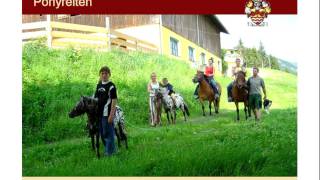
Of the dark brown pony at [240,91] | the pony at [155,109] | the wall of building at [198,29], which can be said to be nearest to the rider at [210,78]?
the wall of building at [198,29]

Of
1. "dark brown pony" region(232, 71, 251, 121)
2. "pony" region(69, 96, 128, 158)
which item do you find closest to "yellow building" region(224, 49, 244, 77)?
"dark brown pony" region(232, 71, 251, 121)

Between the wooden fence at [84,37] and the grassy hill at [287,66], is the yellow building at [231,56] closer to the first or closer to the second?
the grassy hill at [287,66]

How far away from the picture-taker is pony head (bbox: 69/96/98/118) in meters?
15.6

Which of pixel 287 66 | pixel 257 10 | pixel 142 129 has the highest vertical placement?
pixel 257 10

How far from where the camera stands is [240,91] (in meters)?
16.8

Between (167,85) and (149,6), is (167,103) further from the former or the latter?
(149,6)

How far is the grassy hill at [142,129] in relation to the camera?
15.4m

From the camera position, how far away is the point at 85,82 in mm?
16359

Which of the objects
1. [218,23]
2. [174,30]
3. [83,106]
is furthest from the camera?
[174,30]

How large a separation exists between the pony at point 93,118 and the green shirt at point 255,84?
354cm

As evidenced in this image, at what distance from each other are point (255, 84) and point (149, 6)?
3474 millimetres

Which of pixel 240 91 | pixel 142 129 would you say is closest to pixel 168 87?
pixel 142 129

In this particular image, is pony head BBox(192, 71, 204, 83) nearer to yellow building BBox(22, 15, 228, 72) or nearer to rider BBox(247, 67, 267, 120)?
yellow building BBox(22, 15, 228, 72)
